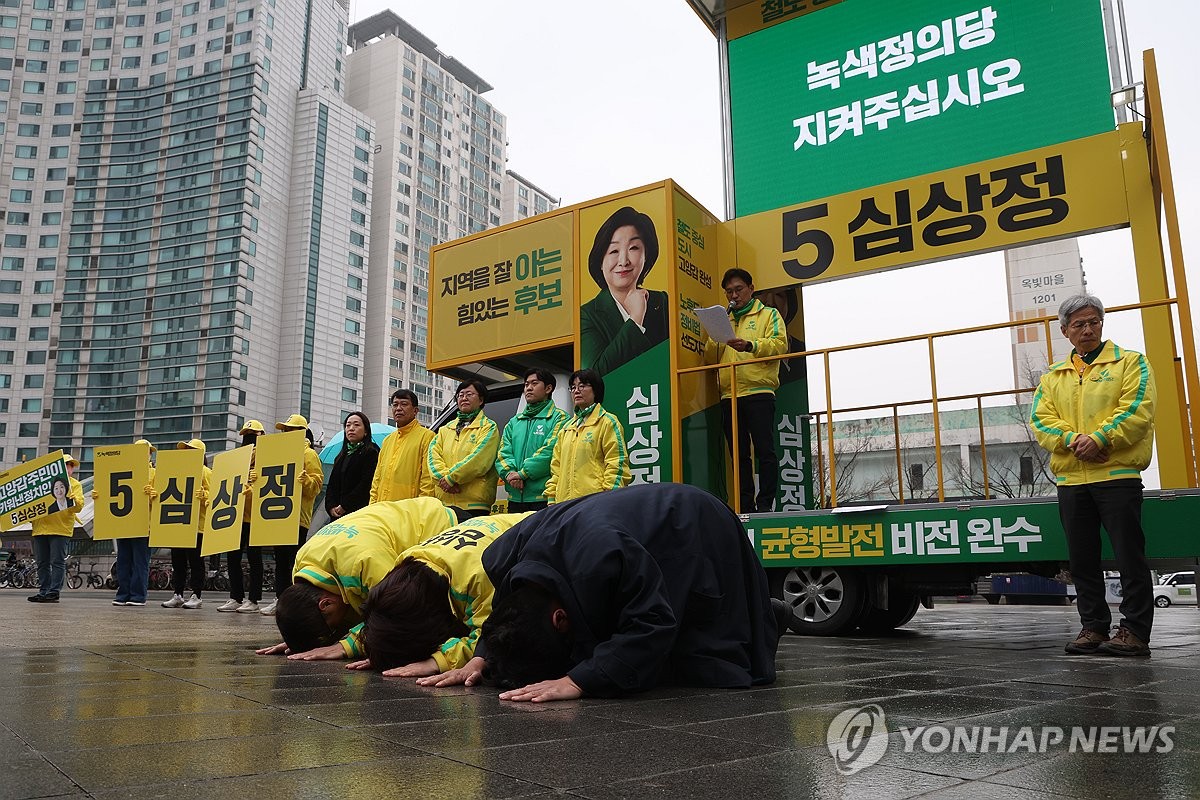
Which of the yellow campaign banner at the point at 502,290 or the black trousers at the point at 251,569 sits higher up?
the yellow campaign banner at the point at 502,290

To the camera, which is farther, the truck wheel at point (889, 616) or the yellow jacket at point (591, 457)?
the truck wheel at point (889, 616)

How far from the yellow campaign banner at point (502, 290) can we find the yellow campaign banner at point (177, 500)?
387 centimetres

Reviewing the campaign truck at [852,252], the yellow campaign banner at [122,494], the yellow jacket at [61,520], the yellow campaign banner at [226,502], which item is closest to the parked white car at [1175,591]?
the campaign truck at [852,252]

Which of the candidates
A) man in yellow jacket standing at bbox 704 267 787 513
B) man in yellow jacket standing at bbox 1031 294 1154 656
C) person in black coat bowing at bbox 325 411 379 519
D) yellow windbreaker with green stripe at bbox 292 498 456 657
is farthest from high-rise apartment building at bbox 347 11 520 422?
man in yellow jacket standing at bbox 1031 294 1154 656

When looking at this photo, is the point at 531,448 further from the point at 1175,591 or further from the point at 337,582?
the point at 1175,591

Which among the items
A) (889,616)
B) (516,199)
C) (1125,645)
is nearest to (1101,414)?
(1125,645)

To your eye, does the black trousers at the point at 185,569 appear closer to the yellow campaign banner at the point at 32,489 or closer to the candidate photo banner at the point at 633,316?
the yellow campaign banner at the point at 32,489

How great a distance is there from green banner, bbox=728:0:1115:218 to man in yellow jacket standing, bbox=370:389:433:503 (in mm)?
3741

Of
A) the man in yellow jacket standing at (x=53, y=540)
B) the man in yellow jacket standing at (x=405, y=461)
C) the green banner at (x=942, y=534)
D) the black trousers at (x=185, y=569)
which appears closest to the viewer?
the green banner at (x=942, y=534)

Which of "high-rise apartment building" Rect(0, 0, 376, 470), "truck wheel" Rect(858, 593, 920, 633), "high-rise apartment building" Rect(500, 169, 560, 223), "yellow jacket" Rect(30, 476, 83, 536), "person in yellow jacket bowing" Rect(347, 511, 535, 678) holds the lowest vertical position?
"truck wheel" Rect(858, 593, 920, 633)

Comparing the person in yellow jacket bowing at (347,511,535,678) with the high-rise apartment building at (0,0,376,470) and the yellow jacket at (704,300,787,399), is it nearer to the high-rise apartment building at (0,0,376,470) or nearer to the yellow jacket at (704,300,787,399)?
the yellow jacket at (704,300,787,399)

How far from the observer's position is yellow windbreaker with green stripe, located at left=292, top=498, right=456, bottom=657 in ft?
13.2

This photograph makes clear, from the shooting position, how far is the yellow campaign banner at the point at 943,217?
668cm

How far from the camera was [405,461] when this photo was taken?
25.8ft
